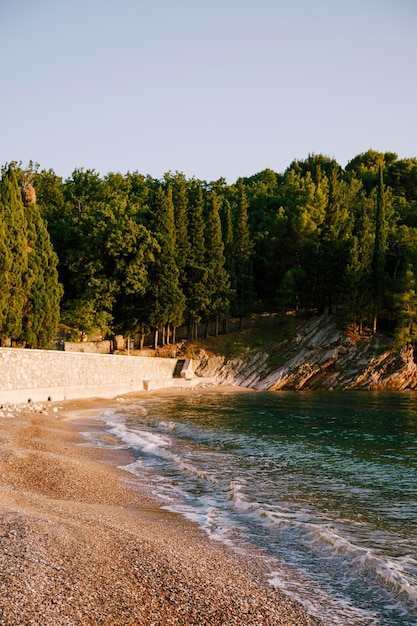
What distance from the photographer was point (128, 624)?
18.4 ft

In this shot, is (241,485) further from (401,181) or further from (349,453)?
(401,181)

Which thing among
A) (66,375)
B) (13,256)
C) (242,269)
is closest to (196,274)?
(242,269)

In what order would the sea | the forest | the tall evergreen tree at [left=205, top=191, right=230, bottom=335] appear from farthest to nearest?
the tall evergreen tree at [left=205, top=191, right=230, bottom=335] → the forest → the sea

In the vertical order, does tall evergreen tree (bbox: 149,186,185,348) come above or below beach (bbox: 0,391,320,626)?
above

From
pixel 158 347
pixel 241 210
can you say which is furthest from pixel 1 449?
pixel 241 210

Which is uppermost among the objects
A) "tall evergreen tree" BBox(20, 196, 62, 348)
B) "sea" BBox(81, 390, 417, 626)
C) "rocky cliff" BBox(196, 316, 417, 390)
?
"tall evergreen tree" BBox(20, 196, 62, 348)

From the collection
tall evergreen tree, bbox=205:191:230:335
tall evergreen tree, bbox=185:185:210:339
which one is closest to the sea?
Result: tall evergreen tree, bbox=185:185:210:339

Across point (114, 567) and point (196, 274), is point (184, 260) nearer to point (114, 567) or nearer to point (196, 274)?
point (196, 274)

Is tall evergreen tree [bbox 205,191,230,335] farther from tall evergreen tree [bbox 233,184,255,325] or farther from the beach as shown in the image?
the beach

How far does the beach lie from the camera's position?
5.80m

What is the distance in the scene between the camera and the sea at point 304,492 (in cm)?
763

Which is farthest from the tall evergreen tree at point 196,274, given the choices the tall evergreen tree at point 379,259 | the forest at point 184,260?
the tall evergreen tree at point 379,259

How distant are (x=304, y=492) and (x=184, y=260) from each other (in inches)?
1795

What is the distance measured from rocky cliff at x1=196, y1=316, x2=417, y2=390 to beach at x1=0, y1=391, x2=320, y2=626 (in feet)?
138
